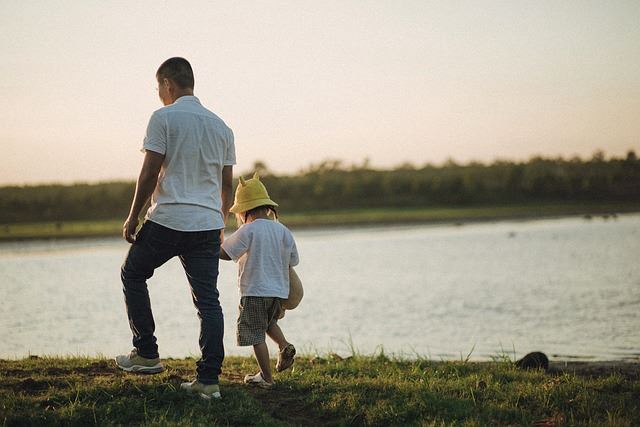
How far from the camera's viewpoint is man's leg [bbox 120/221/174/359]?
5.21m

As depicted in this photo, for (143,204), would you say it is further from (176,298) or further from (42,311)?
(176,298)

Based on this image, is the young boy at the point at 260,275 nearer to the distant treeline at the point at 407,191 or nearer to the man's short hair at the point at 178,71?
the man's short hair at the point at 178,71

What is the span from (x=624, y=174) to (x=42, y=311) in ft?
196

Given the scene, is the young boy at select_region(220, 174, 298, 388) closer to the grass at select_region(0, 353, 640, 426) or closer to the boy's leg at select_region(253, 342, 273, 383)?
the boy's leg at select_region(253, 342, 273, 383)

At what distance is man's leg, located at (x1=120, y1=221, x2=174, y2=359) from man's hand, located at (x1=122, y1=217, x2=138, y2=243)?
1.6 inches

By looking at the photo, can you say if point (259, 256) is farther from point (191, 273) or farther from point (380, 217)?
point (380, 217)

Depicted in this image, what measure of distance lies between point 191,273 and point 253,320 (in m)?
0.73

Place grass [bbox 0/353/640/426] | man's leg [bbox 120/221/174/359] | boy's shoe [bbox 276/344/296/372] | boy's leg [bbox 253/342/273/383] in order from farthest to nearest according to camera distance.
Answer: boy's shoe [bbox 276/344/296/372] < boy's leg [bbox 253/342/273/383] < man's leg [bbox 120/221/174/359] < grass [bbox 0/353/640/426]

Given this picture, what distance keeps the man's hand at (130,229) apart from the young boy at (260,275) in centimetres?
74

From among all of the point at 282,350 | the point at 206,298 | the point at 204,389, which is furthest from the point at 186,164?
the point at 282,350

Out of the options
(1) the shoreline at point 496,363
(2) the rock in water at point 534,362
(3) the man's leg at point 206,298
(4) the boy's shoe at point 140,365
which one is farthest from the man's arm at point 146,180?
(2) the rock in water at point 534,362

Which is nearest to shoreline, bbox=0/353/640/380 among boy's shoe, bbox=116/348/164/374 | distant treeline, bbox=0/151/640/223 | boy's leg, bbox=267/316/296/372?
boy's shoe, bbox=116/348/164/374

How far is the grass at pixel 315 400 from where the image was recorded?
4.86 metres

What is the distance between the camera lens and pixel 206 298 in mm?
5324
